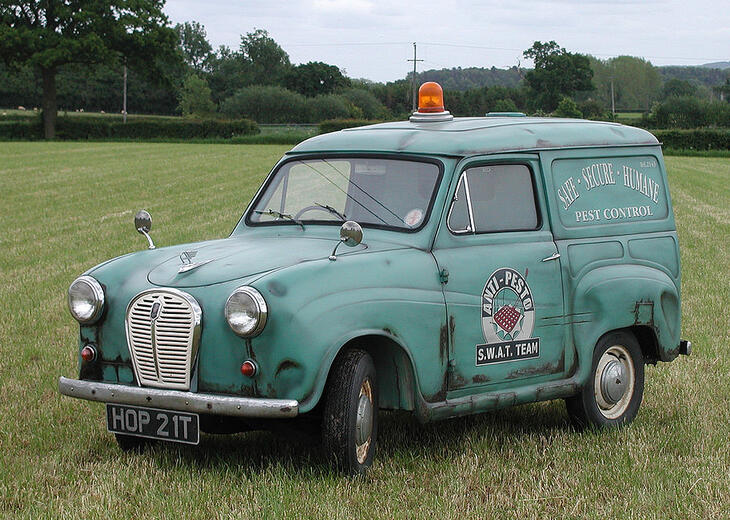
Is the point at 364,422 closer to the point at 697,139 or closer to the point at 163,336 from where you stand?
the point at 163,336

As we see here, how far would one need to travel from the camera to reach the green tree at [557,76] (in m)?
109

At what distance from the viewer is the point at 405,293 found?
5.58 metres

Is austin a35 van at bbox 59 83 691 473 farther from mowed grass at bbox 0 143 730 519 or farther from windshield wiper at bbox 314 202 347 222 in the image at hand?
mowed grass at bbox 0 143 730 519

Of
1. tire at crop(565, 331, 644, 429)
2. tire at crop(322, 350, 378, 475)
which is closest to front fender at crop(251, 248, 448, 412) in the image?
Answer: tire at crop(322, 350, 378, 475)

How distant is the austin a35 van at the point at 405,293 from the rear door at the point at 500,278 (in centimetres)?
1

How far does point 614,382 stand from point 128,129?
65931 millimetres

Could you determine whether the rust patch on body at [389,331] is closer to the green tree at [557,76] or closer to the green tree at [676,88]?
the green tree at [557,76]

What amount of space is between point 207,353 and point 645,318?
9.46 ft

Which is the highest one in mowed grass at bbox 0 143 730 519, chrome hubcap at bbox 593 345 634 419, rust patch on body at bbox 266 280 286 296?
rust patch on body at bbox 266 280 286 296

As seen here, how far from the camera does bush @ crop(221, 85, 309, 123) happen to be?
102500 mm

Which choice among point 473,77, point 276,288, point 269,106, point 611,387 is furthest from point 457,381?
point 473,77

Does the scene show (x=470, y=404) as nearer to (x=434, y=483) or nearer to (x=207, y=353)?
(x=434, y=483)

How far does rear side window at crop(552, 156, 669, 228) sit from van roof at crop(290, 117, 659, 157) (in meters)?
0.13

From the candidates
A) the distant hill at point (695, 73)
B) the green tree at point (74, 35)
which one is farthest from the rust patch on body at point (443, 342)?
the distant hill at point (695, 73)
